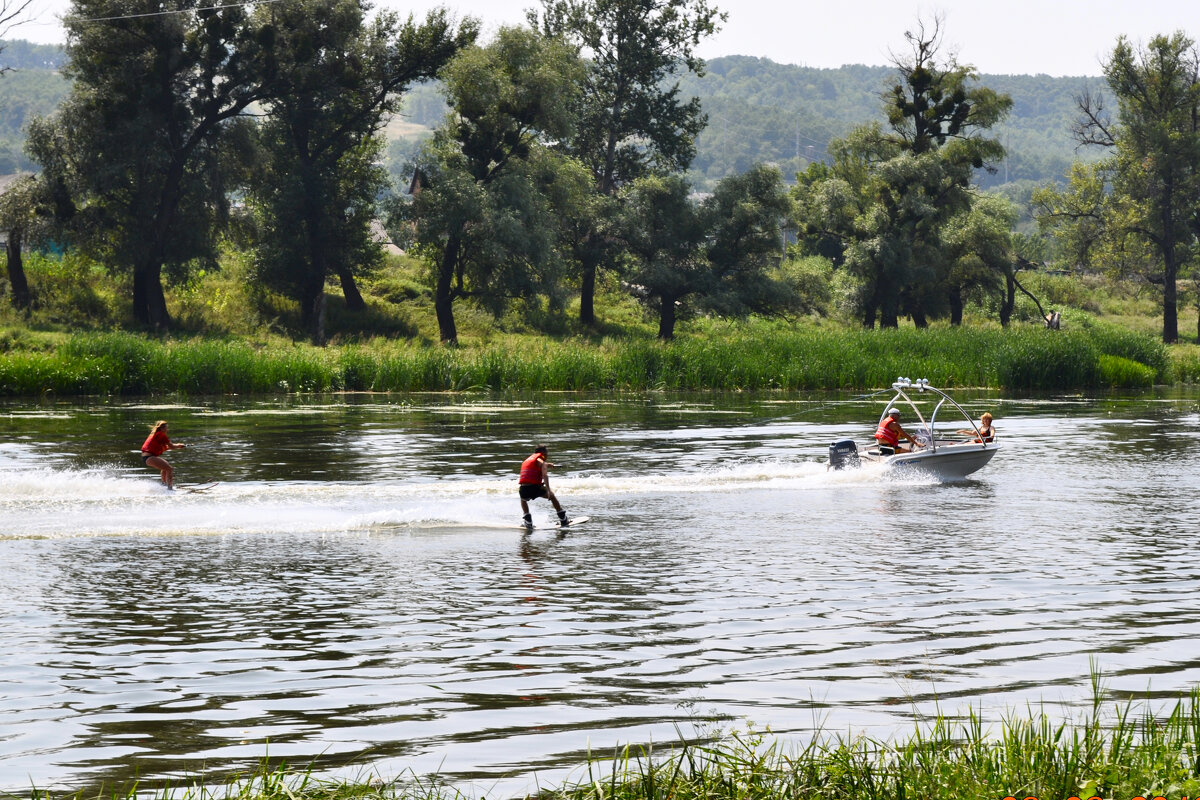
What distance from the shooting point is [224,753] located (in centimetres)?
946

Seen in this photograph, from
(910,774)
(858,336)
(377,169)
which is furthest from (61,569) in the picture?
(377,169)

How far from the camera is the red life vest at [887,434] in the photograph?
98.2ft

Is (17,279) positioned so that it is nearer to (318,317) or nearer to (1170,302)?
(318,317)

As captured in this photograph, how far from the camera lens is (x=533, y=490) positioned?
22.2m

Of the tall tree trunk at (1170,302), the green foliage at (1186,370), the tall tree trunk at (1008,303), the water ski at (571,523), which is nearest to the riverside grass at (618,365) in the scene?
the green foliage at (1186,370)

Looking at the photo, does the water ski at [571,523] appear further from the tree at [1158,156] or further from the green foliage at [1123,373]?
the tree at [1158,156]

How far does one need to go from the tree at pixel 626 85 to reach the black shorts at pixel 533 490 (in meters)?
64.4

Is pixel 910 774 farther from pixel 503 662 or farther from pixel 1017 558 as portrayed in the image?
pixel 1017 558

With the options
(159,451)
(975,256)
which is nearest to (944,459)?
(159,451)

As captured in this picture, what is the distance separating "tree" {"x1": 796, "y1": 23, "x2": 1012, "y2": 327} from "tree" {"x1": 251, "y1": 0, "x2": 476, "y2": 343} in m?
28.4

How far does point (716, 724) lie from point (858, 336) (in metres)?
54.8

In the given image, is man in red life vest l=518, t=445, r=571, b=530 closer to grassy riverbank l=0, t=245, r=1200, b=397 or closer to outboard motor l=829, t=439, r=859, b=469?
outboard motor l=829, t=439, r=859, b=469

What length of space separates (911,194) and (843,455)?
57360 mm

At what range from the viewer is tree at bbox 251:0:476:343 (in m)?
71.6
